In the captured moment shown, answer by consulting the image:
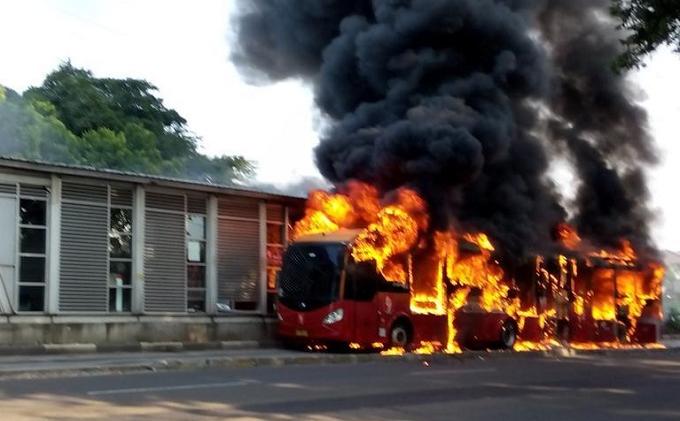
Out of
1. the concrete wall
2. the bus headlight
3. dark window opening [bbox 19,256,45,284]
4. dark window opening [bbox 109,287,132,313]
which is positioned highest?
dark window opening [bbox 19,256,45,284]

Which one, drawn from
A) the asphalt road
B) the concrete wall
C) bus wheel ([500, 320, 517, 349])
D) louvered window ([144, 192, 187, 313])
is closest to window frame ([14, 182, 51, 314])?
the concrete wall

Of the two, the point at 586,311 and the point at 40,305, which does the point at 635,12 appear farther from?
the point at 586,311

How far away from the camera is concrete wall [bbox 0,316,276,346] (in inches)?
744

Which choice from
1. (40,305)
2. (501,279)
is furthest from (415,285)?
(40,305)

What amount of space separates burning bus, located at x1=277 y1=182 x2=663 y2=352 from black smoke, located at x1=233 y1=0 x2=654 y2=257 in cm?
80

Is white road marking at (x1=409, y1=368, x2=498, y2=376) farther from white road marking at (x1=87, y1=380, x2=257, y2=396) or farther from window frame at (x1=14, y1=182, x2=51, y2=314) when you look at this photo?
window frame at (x1=14, y1=182, x2=51, y2=314)

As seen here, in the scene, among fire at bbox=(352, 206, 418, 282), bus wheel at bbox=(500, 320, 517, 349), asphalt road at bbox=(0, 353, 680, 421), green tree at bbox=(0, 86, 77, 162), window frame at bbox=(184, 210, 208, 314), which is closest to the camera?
asphalt road at bbox=(0, 353, 680, 421)

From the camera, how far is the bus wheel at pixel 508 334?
24.6 m

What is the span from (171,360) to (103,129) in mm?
24937

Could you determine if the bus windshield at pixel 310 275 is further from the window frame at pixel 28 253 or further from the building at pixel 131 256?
the window frame at pixel 28 253

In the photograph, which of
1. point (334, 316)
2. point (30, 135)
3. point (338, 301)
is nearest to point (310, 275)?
point (338, 301)

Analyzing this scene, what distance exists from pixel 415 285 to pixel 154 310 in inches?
242

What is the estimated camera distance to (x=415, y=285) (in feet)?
74.4

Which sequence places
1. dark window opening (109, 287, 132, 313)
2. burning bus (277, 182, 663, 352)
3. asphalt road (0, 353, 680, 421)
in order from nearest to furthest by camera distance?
asphalt road (0, 353, 680, 421) < burning bus (277, 182, 663, 352) < dark window opening (109, 287, 132, 313)
